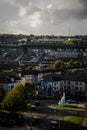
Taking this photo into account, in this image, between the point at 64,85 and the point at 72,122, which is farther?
the point at 64,85

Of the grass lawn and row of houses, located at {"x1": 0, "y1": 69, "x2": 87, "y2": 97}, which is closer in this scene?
the grass lawn

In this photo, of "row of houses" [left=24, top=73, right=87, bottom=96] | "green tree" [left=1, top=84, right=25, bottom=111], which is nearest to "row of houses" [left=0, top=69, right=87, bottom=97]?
"row of houses" [left=24, top=73, right=87, bottom=96]

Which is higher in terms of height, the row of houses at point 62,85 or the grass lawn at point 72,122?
the row of houses at point 62,85

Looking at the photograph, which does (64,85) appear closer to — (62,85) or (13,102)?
(62,85)

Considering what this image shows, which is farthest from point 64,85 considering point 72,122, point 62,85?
A: point 72,122

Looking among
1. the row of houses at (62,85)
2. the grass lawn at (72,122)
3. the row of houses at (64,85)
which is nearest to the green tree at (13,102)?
the grass lawn at (72,122)

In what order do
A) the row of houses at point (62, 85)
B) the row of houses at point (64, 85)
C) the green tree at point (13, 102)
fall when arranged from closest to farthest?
the green tree at point (13, 102)
the row of houses at point (62, 85)
the row of houses at point (64, 85)

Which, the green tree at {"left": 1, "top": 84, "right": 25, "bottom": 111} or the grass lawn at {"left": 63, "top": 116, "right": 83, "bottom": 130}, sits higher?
the green tree at {"left": 1, "top": 84, "right": 25, "bottom": 111}

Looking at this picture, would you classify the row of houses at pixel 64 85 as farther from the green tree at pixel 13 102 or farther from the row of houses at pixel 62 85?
the green tree at pixel 13 102

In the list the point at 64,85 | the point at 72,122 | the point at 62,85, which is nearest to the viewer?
the point at 72,122

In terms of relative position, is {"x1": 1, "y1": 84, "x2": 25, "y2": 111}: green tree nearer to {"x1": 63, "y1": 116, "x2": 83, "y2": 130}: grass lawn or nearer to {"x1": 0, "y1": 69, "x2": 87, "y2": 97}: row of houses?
{"x1": 63, "y1": 116, "x2": 83, "y2": 130}: grass lawn

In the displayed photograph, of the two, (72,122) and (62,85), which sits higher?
(62,85)

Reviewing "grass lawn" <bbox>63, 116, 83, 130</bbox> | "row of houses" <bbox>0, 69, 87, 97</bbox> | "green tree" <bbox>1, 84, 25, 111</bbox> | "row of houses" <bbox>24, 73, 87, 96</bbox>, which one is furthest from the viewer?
"row of houses" <bbox>24, 73, 87, 96</bbox>

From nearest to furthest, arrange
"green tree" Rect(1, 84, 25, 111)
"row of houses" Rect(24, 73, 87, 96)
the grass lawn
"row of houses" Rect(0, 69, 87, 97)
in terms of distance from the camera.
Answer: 1. the grass lawn
2. "green tree" Rect(1, 84, 25, 111)
3. "row of houses" Rect(0, 69, 87, 97)
4. "row of houses" Rect(24, 73, 87, 96)
